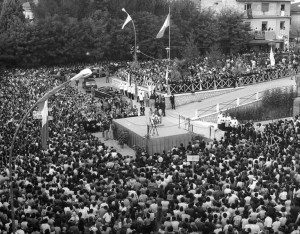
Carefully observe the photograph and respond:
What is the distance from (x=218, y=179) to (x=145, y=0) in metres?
49.0

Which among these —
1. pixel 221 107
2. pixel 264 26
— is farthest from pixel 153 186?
pixel 264 26

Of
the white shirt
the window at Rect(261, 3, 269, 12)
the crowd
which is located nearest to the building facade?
the window at Rect(261, 3, 269, 12)

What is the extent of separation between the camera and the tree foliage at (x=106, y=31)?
165 ft

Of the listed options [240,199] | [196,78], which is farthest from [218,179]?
[196,78]

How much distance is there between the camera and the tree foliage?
5016cm

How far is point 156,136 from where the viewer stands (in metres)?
26.0

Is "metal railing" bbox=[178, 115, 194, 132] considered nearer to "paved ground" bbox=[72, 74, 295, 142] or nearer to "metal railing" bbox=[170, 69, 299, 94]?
"paved ground" bbox=[72, 74, 295, 142]

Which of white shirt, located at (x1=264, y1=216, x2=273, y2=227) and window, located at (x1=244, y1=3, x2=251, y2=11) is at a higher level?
window, located at (x1=244, y1=3, x2=251, y2=11)

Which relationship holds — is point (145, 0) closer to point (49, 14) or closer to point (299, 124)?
point (49, 14)

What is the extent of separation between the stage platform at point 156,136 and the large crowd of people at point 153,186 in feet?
9.55

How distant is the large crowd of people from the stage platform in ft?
9.55

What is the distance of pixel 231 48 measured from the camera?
2320 inches

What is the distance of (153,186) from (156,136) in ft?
30.7

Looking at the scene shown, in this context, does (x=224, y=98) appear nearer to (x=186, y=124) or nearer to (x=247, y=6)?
(x=186, y=124)
